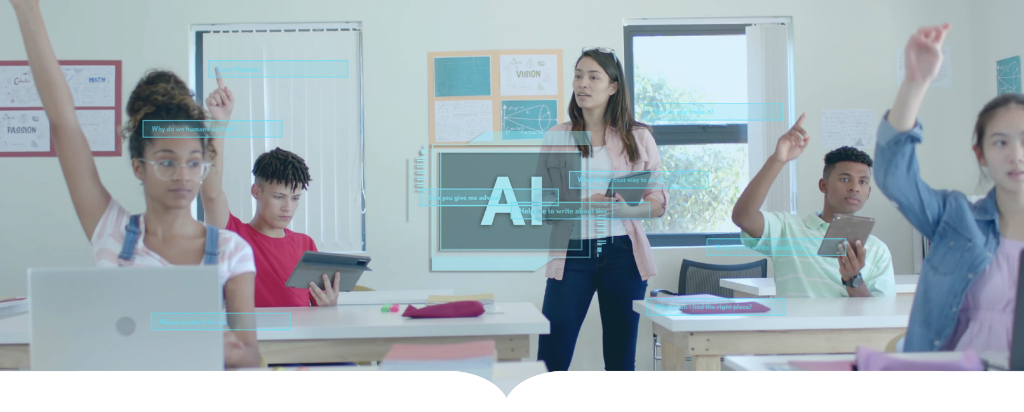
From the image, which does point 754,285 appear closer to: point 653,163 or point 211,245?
point 653,163

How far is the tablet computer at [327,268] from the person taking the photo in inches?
47.0

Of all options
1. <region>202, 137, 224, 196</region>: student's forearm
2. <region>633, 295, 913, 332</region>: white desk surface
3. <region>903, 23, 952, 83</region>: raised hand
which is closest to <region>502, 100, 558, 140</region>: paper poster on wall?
<region>633, 295, 913, 332</region>: white desk surface

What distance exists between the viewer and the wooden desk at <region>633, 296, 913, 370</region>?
1.15 m

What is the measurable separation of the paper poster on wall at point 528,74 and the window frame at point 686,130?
13 centimetres

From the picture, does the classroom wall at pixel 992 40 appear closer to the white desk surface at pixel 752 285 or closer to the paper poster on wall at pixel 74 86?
the white desk surface at pixel 752 285

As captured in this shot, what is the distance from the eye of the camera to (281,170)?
1130 millimetres

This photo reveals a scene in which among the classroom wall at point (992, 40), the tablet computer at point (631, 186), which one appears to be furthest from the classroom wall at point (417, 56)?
the tablet computer at point (631, 186)

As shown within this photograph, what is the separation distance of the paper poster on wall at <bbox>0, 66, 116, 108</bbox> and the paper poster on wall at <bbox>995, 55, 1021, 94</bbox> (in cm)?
149

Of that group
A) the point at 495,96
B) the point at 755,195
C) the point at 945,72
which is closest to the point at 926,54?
the point at 945,72

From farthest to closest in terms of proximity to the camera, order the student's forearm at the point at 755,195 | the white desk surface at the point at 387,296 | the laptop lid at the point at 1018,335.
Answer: the white desk surface at the point at 387,296
the student's forearm at the point at 755,195
the laptop lid at the point at 1018,335
